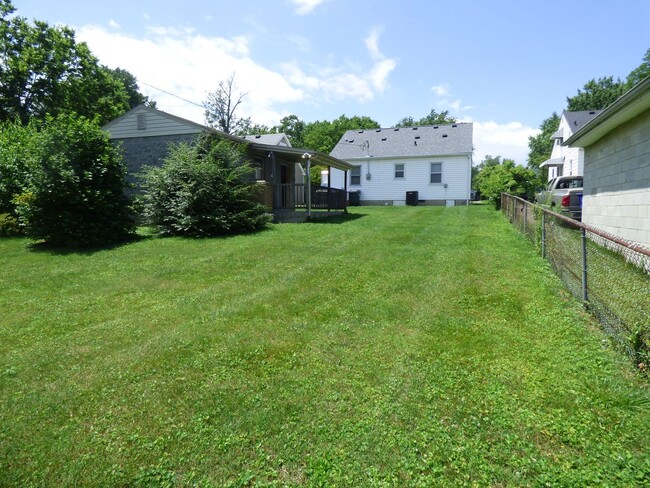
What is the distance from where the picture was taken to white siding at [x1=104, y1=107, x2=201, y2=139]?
1331cm

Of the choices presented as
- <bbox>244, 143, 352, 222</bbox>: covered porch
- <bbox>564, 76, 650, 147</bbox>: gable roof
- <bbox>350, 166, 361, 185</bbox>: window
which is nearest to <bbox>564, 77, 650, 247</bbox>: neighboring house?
<bbox>564, 76, 650, 147</bbox>: gable roof

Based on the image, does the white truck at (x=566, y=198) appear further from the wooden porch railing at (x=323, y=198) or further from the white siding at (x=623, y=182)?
the wooden porch railing at (x=323, y=198)

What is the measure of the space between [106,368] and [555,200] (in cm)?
1464

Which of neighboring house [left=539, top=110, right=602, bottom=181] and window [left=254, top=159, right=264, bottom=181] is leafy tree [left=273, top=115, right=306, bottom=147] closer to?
neighboring house [left=539, top=110, right=602, bottom=181]

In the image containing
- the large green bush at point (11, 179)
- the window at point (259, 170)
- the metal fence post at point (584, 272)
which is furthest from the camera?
the window at point (259, 170)

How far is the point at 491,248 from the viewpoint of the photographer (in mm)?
7801

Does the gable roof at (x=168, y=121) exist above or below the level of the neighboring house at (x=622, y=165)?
above

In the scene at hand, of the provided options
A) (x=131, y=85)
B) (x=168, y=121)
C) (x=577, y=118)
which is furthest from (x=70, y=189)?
(x=131, y=85)

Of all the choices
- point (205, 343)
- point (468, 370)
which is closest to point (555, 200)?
point (468, 370)

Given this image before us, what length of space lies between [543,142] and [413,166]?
51143 mm

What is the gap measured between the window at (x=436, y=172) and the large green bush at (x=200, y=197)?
1535 centimetres

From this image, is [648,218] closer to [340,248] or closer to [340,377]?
[340,248]

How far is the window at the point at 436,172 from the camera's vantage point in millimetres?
23078

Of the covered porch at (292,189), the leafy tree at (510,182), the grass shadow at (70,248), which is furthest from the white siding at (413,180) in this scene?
the grass shadow at (70,248)
